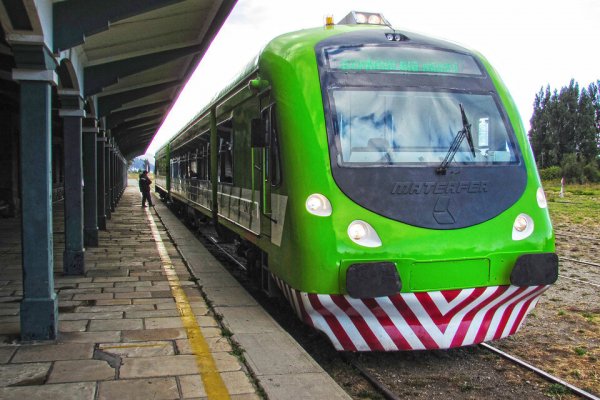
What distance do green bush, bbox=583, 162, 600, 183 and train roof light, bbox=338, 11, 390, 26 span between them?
57.2 meters

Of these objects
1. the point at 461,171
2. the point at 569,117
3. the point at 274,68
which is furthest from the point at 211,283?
the point at 569,117

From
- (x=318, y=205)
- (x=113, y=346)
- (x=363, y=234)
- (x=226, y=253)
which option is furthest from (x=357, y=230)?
(x=226, y=253)

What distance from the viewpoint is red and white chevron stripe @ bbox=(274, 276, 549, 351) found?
4754mm

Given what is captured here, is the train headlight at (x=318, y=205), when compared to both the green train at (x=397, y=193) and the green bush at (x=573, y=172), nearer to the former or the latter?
the green train at (x=397, y=193)

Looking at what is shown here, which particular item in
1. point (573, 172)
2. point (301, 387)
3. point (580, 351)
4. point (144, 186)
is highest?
point (573, 172)

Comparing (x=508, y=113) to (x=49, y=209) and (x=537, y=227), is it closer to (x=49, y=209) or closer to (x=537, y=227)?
(x=537, y=227)

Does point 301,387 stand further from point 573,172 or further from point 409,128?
point 573,172

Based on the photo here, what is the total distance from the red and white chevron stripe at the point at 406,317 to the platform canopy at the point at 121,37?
308 cm

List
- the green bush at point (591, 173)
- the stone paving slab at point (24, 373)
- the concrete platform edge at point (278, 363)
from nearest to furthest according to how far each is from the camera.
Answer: the concrete platform edge at point (278, 363)
the stone paving slab at point (24, 373)
the green bush at point (591, 173)

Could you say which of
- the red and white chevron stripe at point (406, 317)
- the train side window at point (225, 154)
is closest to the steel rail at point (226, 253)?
the train side window at point (225, 154)

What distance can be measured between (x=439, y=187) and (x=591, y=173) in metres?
59.1

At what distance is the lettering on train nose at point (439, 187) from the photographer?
195 inches

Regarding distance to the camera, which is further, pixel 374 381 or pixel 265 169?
pixel 265 169

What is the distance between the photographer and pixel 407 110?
17.3 ft
